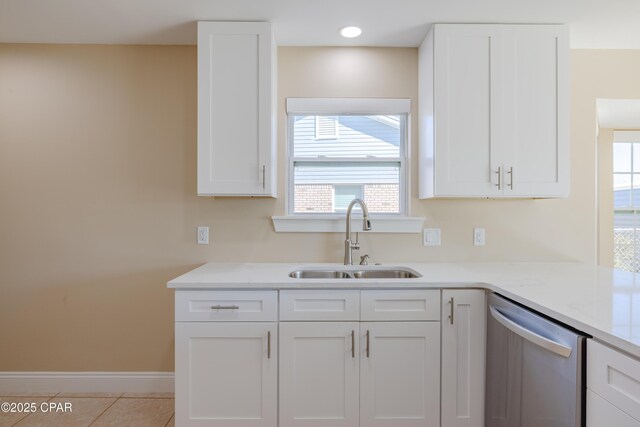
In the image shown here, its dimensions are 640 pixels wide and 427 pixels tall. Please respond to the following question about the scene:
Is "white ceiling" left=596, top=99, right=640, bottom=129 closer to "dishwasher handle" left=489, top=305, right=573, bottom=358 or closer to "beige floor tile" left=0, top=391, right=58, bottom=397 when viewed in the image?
"dishwasher handle" left=489, top=305, right=573, bottom=358

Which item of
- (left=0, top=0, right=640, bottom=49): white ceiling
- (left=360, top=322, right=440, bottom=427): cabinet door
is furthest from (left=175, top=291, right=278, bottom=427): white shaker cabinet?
(left=0, top=0, right=640, bottom=49): white ceiling

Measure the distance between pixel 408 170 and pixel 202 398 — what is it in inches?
70.4

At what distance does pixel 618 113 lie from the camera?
237 centimetres

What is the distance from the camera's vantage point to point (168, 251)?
86.5 inches

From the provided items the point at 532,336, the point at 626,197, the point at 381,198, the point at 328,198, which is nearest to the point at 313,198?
the point at 328,198

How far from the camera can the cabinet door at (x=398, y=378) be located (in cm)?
159

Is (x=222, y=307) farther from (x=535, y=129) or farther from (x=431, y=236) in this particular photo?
(x=535, y=129)

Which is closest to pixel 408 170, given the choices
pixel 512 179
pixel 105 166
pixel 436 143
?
pixel 436 143

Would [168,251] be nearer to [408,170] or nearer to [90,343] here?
[90,343]

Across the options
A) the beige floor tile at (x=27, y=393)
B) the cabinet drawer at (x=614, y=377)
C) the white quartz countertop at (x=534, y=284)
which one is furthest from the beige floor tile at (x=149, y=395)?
the cabinet drawer at (x=614, y=377)

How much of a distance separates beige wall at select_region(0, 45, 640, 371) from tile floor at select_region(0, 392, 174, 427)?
18 centimetres

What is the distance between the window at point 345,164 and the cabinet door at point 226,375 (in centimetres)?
93

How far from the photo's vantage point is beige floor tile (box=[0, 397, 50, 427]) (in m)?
1.87

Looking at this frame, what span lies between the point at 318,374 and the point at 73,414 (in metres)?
1.55
